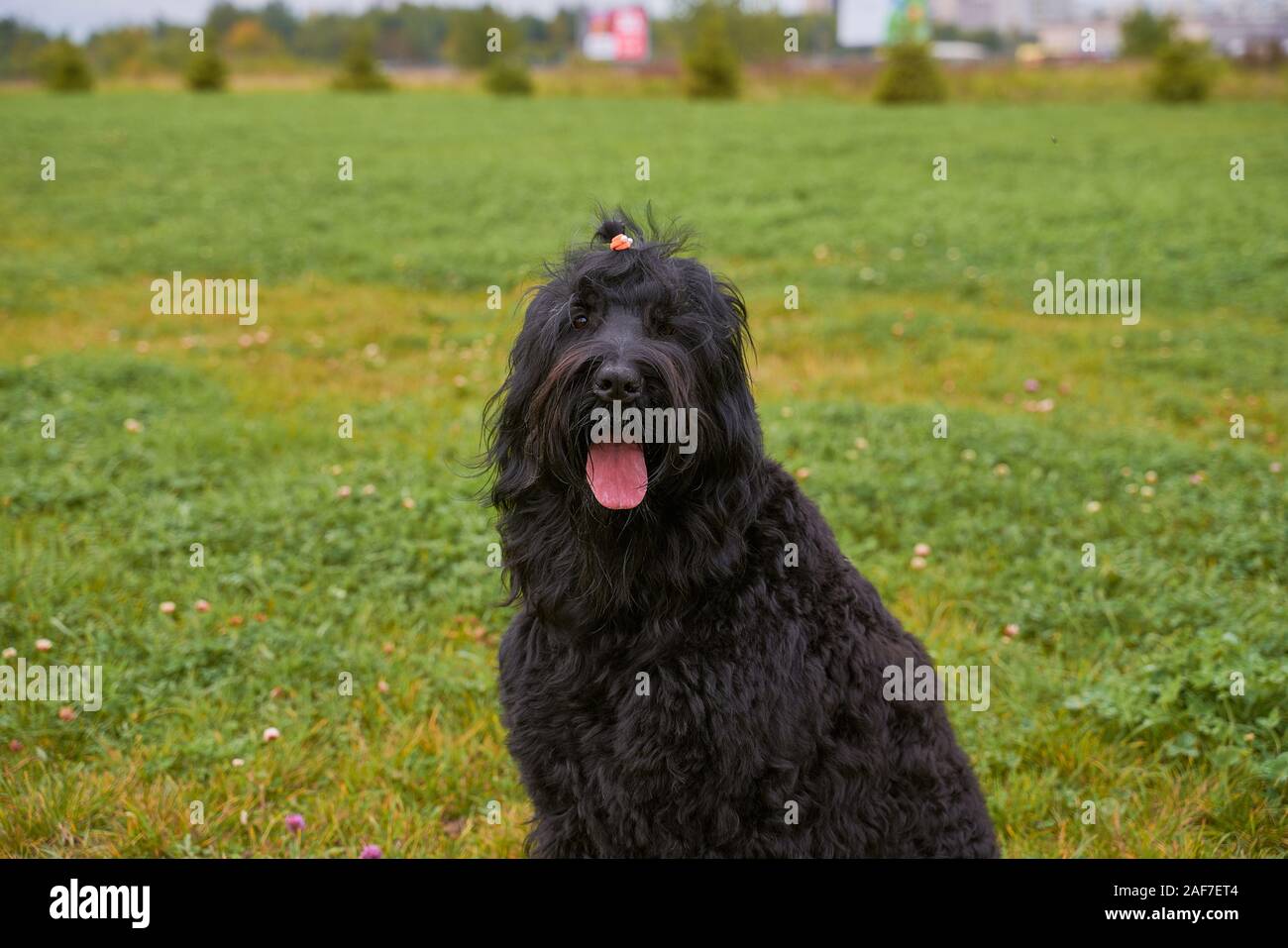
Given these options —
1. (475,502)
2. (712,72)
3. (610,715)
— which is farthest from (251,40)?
(610,715)

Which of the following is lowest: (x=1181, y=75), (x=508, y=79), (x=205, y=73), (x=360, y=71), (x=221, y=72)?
(x=1181, y=75)

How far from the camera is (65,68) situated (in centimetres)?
3753

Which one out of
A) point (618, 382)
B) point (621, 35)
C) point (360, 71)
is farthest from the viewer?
point (621, 35)

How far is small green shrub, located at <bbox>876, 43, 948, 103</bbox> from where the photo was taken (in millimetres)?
30438

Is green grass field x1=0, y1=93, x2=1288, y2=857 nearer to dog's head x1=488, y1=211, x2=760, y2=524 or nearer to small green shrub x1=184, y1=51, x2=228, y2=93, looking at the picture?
dog's head x1=488, y1=211, x2=760, y2=524

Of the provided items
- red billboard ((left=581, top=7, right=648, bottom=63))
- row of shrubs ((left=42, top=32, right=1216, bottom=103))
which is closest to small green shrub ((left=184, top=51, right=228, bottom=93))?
row of shrubs ((left=42, top=32, right=1216, bottom=103))

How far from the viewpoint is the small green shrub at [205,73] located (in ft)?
125

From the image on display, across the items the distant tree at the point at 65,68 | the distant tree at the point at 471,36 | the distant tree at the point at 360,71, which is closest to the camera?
the distant tree at the point at 65,68

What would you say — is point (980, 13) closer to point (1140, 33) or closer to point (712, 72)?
point (1140, 33)

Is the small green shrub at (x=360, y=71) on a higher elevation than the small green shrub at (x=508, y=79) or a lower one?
higher

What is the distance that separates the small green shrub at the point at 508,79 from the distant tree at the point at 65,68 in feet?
50.0

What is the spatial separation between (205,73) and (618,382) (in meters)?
42.1

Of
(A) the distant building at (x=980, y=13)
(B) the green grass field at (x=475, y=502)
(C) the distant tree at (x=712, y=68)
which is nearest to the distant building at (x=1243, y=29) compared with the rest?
(C) the distant tree at (x=712, y=68)

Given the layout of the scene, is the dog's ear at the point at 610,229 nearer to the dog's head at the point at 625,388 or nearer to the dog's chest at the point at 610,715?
the dog's head at the point at 625,388
